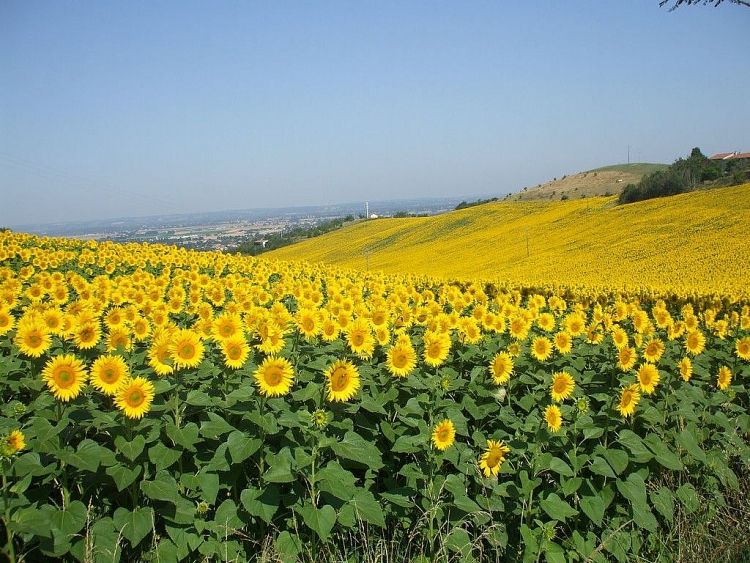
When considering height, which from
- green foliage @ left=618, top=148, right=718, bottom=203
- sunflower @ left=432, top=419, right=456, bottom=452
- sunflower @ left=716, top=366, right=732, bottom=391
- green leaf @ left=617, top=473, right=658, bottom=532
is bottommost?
green leaf @ left=617, top=473, right=658, bottom=532

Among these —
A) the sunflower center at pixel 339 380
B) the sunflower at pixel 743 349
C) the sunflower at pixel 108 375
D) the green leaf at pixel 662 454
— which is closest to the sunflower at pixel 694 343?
the sunflower at pixel 743 349

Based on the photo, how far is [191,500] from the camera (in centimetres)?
305

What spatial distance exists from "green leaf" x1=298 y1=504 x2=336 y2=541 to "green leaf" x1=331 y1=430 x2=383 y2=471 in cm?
28

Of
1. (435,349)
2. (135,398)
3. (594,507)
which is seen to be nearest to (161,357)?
(135,398)

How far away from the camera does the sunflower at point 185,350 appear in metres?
3.21

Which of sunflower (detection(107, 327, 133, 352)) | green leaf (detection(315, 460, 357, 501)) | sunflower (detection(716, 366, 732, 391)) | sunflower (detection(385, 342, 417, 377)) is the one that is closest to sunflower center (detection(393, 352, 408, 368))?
sunflower (detection(385, 342, 417, 377))

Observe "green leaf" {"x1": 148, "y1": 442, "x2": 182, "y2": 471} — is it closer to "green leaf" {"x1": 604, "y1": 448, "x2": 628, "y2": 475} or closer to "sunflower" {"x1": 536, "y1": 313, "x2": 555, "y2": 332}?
"green leaf" {"x1": 604, "y1": 448, "x2": 628, "y2": 475}

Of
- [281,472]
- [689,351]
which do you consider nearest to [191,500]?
[281,472]

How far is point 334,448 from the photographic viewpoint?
9.52 ft

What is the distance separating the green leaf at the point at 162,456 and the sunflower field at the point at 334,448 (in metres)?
0.01

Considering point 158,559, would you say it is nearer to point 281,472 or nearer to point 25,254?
point 281,472

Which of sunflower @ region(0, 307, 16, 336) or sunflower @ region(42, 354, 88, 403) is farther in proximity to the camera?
sunflower @ region(0, 307, 16, 336)

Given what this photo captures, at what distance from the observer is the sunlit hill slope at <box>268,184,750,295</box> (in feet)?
59.9

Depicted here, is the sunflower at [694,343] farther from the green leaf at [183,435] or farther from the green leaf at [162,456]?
the green leaf at [162,456]
